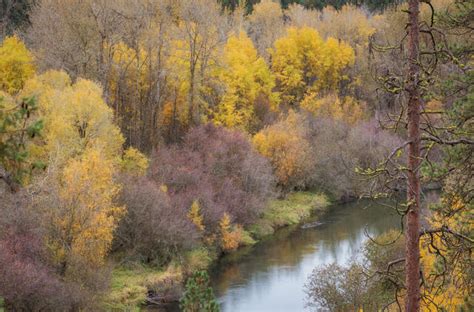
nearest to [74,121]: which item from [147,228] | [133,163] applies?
[133,163]

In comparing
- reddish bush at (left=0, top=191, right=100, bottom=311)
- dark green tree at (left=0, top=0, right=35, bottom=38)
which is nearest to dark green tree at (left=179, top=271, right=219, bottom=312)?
reddish bush at (left=0, top=191, right=100, bottom=311)

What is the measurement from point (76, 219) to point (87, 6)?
19.5 m

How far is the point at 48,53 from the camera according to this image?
138 feet

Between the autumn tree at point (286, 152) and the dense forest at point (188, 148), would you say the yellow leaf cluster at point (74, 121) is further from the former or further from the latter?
the autumn tree at point (286, 152)

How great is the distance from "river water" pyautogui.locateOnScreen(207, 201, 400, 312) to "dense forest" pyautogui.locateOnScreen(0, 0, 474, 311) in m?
1.43

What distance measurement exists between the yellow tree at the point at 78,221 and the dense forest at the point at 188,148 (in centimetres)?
7

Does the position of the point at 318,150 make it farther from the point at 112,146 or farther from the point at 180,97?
the point at 112,146

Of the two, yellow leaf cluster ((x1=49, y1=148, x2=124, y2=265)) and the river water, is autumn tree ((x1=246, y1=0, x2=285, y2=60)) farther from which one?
yellow leaf cluster ((x1=49, y1=148, x2=124, y2=265))

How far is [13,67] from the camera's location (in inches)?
1622

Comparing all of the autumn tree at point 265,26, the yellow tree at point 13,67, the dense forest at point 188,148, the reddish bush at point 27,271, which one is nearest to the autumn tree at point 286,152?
the dense forest at point 188,148

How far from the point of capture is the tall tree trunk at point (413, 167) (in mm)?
8547

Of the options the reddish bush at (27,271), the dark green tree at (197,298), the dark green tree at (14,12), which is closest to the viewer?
the dark green tree at (197,298)

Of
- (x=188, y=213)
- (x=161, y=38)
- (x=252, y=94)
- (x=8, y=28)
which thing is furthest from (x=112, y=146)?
(x=8, y=28)

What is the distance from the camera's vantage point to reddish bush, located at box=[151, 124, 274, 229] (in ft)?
127
